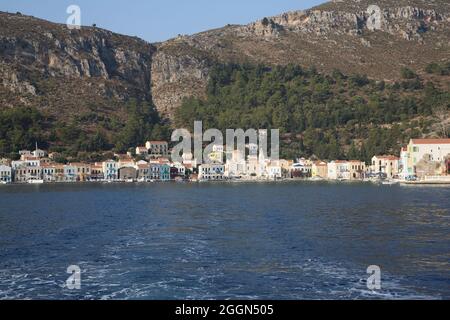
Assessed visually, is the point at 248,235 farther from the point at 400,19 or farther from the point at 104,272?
the point at 400,19

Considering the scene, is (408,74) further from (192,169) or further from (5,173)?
(5,173)

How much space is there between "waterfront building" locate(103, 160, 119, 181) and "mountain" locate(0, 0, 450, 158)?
11.5m

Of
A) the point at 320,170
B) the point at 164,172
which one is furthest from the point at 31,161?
the point at 320,170

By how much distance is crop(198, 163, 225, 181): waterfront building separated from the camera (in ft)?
333

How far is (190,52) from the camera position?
150375 millimetres

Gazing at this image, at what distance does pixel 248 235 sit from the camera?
2673 centimetres

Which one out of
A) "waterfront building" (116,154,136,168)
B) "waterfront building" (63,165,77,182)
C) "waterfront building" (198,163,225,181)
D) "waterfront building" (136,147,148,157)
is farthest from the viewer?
"waterfront building" (136,147,148,157)

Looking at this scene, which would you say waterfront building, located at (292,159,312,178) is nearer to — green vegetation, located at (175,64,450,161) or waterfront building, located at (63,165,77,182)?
green vegetation, located at (175,64,450,161)

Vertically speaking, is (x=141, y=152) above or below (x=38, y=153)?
above

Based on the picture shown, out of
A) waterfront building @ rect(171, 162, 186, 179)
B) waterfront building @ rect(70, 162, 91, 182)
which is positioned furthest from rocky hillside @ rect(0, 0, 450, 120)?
waterfront building @ rect(171, 162, 186, 179)

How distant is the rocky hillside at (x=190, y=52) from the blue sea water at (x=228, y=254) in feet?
279

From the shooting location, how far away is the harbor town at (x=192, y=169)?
93.2 meters

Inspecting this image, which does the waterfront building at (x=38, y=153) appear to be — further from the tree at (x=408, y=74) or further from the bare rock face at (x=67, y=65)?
the tree at (x=408, y=74)

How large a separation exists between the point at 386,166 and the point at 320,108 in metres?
24.9
